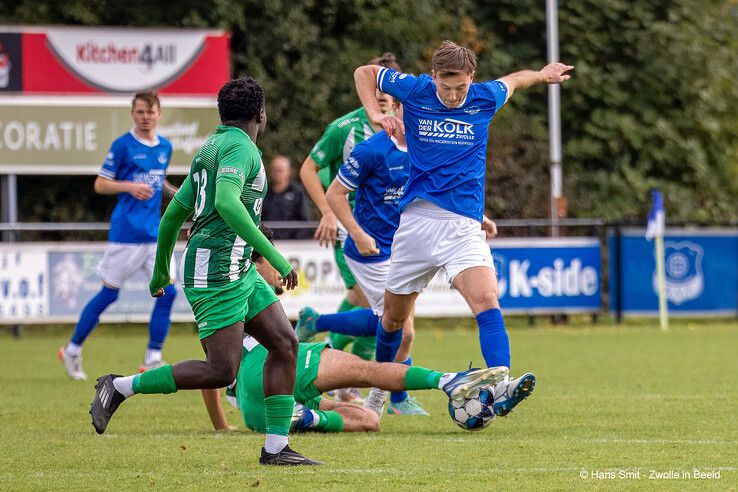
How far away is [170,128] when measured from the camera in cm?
1911

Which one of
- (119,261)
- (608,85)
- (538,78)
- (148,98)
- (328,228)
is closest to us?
(538,78)

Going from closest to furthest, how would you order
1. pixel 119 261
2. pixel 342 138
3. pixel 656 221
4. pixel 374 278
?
pixel 374 278 → pixel 342 138 → pixel 119 261 → pixel 656 221

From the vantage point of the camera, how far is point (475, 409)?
6.89 meters

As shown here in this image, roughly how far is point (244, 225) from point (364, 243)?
2583 mm

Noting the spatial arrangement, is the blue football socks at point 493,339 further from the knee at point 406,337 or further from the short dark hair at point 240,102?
the short dark hair at point 240,102

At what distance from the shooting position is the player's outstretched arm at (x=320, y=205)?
9.22 meters

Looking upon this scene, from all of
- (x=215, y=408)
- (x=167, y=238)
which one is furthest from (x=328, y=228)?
(x=167, y=238)

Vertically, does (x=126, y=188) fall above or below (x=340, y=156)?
below

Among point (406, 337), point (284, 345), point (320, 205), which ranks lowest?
point (406, 337)

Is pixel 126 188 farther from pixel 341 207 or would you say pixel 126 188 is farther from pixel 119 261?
pixel 341 207

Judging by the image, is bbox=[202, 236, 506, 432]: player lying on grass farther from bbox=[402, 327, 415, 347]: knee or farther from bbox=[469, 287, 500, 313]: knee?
bbox=[402, 327, 415, 347]: knee

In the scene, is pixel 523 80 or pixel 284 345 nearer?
pixel 284 345

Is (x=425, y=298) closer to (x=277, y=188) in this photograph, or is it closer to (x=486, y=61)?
(x=277, y=188)

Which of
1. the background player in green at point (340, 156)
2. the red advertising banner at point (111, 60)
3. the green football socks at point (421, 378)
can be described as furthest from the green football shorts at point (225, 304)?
the red advertising banner at point (111, 60)
